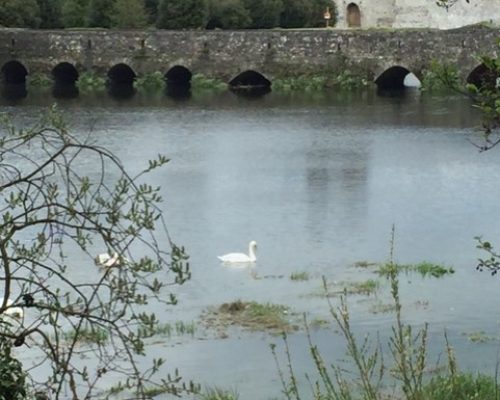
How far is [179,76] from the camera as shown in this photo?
38.1 m

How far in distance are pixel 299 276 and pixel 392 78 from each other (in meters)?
23.8

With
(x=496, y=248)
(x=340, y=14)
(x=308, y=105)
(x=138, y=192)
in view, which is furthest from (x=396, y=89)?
(x=138, y=192)

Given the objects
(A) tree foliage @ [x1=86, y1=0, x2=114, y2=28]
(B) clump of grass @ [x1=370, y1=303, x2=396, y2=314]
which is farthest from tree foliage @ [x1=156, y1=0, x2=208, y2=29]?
(B) clump of grass @ [x1=370, y1=303, x2=396, y2=314]

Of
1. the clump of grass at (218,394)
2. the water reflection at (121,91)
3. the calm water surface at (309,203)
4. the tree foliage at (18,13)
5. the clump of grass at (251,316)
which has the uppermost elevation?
the tree foliage at (18,13)

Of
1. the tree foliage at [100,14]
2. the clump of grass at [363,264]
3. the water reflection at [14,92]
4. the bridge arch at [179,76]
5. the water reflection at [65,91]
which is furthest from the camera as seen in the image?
the tree foliage at [100,14]

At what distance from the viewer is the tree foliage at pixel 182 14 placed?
129 ft

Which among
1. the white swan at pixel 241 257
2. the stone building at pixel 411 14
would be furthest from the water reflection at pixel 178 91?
the white swan at pixel 241 257

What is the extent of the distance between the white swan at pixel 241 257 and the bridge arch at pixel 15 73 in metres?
25.8

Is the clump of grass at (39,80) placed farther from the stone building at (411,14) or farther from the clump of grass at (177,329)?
the clump of grass at (177,329)

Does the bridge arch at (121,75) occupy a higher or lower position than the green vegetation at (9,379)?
lower

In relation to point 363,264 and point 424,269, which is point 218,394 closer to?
point 424,269

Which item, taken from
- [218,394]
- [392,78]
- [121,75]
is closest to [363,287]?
[218,394]

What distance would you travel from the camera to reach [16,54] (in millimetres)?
36656

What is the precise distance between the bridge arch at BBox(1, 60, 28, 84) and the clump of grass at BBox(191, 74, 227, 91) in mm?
5152
